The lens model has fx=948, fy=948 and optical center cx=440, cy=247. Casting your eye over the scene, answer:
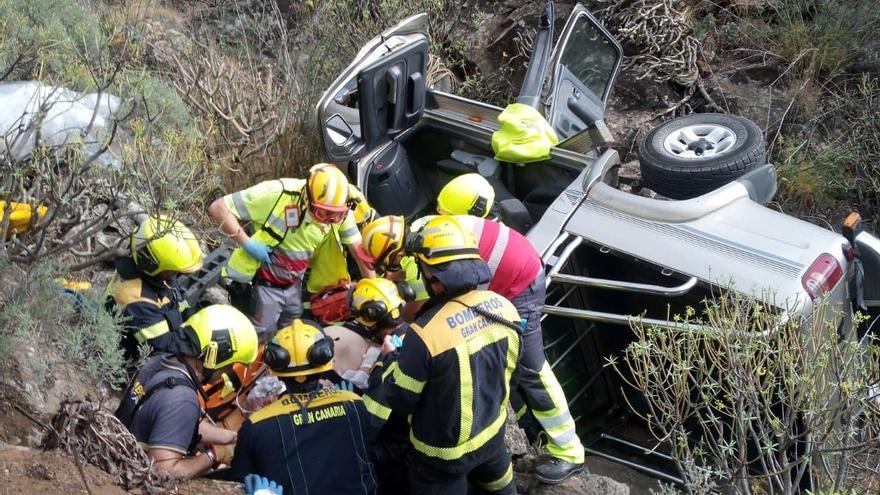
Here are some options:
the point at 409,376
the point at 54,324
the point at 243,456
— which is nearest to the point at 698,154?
the point at 409,376

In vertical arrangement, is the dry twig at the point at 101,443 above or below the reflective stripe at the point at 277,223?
above

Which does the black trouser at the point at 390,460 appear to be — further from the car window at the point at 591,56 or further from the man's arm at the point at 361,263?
the car window at the point at 591,56

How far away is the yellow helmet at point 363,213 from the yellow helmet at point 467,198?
2.06 ft

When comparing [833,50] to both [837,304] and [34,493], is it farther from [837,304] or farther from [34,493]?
[34,493]

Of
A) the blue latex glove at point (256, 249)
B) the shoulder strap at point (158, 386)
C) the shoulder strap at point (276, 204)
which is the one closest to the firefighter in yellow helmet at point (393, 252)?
the shoulder strap at point (276, 204)

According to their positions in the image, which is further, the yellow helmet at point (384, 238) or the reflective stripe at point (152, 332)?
the yellow helmet at point (384, 238)

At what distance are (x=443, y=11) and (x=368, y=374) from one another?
6.29m

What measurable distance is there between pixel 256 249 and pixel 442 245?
2.09m

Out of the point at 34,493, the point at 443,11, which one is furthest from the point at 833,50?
the point at 34,493

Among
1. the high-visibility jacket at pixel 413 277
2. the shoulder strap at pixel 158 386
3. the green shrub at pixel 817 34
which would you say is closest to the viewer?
the shoulder strap at pixel 158 386

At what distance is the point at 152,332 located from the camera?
16.1 ft

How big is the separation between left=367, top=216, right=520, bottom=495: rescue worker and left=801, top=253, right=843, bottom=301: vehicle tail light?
5.19 feet

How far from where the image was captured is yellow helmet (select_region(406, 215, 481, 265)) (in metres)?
3.84

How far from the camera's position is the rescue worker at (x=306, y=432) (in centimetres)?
383
